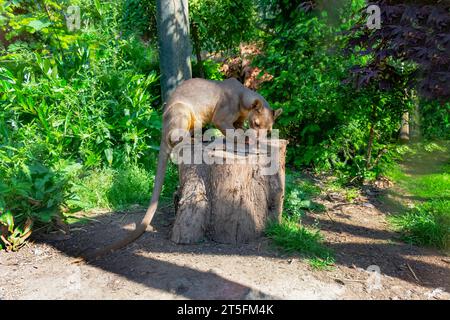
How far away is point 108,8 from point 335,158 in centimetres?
498

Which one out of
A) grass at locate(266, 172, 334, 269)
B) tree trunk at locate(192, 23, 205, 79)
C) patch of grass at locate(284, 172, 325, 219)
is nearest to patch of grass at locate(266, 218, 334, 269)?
grass at locate(266, 172, 334, 269)

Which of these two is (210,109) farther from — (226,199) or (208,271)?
(208,271)

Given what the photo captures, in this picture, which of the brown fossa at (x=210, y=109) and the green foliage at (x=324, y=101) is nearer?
the brown fossa at (x=210, y=109)

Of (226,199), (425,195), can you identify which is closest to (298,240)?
(226,199)

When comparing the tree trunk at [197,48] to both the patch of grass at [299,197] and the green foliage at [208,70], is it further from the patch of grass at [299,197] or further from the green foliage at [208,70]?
the patch of grass at [299,197]

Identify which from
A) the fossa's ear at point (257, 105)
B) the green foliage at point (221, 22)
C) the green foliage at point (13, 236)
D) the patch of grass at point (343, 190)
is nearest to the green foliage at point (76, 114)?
the green foliage at point (13, 236)

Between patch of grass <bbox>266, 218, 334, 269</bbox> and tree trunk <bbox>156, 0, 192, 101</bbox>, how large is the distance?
11.3 ft

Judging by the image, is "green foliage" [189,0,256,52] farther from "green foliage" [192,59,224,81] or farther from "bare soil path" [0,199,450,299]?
"bare soil path" [0,199,450,299]

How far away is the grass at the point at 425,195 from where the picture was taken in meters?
4.54

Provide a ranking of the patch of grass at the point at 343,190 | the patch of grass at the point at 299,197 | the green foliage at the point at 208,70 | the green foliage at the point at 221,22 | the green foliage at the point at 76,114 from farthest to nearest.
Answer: the green foliage at the point at 208,70
the green foliage at the point at 221,22
the patch of grass at the point at 343,190
the patch of grass at the point at 299,197
the green foliage at the point at 76,114

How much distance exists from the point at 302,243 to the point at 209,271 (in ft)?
3.48

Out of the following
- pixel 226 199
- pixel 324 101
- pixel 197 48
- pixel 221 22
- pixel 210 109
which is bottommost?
pixel 226 199

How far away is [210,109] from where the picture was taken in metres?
4.86

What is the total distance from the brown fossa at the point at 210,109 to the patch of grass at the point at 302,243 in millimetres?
1404
